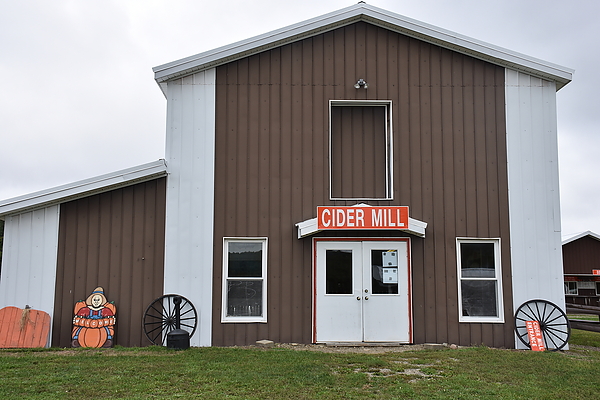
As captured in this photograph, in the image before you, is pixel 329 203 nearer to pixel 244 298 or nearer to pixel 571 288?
pixel 244 298

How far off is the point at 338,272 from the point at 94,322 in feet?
17.0

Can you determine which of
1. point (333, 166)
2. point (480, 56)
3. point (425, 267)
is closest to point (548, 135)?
point (480, 56)

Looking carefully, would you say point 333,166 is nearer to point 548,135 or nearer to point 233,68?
point 233,68

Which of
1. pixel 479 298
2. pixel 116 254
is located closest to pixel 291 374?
pixel 116 254

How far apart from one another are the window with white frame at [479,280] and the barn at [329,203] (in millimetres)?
36

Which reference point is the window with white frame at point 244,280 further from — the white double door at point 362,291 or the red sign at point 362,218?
the red sign at point 362,218

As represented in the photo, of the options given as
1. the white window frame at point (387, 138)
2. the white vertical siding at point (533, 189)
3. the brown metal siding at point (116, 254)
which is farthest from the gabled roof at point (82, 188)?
the white vertical siding at point (533, 189)

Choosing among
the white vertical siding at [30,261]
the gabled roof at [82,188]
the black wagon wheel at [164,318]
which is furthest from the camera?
the black wagon wheel at [164,318]

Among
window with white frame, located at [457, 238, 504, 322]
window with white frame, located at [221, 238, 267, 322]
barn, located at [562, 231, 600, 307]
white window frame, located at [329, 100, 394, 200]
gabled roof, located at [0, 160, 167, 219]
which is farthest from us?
barn, located at [562, 231, 600, 307]

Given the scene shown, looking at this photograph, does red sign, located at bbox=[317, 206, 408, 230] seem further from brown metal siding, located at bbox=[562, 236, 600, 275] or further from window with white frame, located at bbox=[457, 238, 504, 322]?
brown metal siding, located at bbox=[562, 236, 600, 275]

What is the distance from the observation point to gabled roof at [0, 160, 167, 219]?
1120 centimetres

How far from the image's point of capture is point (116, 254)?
11719mm

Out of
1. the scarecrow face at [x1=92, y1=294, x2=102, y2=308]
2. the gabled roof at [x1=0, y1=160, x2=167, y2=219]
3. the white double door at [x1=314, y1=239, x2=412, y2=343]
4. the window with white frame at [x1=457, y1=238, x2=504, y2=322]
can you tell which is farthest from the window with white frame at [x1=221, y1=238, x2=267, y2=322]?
the window with white frame at [x1=457, y1=238, x2=504, y2=322]

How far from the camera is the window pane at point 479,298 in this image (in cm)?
1198
